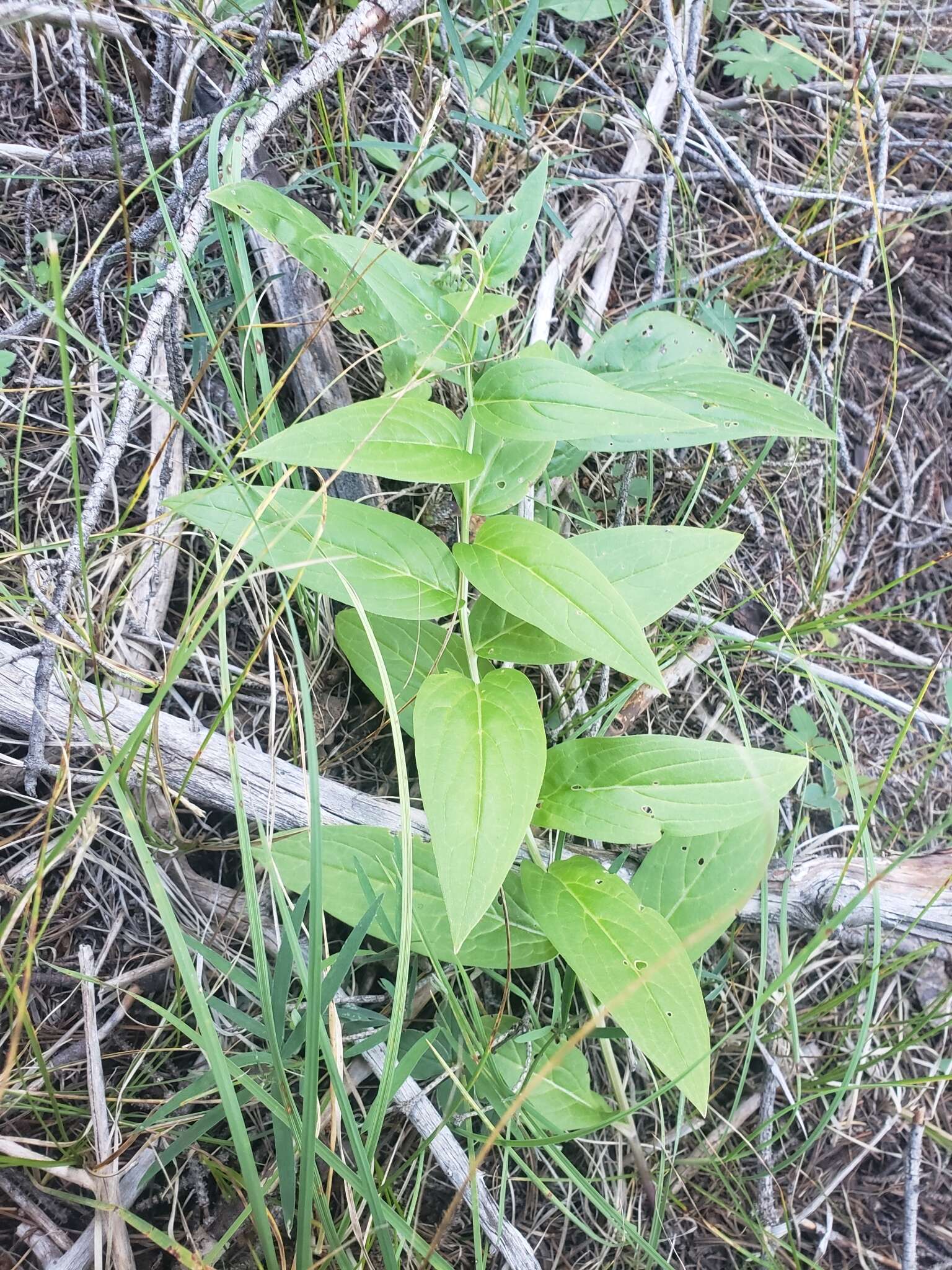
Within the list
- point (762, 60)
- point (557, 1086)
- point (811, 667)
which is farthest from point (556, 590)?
point (762, 60)

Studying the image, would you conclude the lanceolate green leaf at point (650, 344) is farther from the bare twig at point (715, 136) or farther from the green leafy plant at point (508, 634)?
the bare twig at point (715, 136)

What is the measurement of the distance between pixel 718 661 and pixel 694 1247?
1.20 meters

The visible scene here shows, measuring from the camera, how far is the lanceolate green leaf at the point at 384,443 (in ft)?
3.38

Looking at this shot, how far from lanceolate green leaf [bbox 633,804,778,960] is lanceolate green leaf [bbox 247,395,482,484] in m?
0.79

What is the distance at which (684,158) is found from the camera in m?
2.18

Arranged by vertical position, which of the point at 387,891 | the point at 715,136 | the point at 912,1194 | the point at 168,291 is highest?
the point at 715,136

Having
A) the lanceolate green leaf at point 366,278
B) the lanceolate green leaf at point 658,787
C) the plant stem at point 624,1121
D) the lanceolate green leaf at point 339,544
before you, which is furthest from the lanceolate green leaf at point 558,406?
the plant stem at point 624,1121

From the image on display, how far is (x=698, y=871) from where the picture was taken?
4.75 ft

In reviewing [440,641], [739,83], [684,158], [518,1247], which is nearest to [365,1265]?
[518,1247]

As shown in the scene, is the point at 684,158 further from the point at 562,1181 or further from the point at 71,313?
the point at 562,1181

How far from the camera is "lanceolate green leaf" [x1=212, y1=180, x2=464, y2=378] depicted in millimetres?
1211

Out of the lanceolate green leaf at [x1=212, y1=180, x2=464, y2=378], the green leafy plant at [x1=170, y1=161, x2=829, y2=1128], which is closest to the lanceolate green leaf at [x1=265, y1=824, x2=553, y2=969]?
the green leafy plant at [x1=170, y1=161, x2=829, y2=1128]

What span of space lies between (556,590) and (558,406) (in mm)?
262

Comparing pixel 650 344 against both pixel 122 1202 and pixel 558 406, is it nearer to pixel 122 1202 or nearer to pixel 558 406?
pixel 558 406
